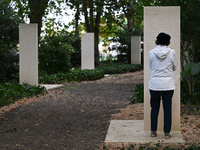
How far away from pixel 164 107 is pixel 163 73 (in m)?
0.61

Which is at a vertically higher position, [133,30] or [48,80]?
[133,30]

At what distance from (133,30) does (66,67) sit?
14727 mm

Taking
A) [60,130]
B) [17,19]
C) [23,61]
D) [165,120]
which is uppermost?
[17,19]

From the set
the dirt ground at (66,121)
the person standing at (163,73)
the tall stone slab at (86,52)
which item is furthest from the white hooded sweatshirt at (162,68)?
the tall stone slab at (86,52)

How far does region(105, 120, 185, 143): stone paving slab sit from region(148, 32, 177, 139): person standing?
0.60ft

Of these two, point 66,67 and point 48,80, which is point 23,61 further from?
point 66,67

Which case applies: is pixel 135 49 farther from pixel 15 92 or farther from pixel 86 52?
pixel 15 92

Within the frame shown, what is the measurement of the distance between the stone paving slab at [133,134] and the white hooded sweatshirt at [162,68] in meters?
0.86

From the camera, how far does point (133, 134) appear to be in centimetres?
549

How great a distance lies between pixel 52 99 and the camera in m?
10.3

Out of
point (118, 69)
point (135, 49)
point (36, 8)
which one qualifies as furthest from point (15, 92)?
point (135, 49)

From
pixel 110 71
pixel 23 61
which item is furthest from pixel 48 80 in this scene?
pixel 110 71

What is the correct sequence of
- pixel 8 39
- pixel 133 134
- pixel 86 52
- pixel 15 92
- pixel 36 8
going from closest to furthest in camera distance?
1. pixel 133 134
2. pixel 15 92
3. pixel 8 39
4. pixel 36 8
5. pixel 86 52

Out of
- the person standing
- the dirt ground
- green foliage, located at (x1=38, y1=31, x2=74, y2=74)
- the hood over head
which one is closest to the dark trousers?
the person standing
